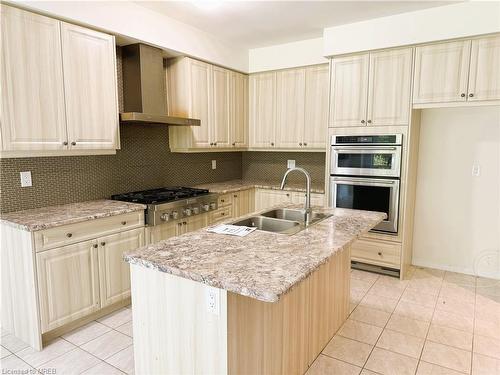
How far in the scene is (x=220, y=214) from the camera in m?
3.96

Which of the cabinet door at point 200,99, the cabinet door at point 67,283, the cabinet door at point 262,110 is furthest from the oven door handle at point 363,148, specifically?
the cabinet door at point 67,283

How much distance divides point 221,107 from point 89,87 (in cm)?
171

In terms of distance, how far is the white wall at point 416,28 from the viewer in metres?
2.96

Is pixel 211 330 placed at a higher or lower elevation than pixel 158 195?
lower

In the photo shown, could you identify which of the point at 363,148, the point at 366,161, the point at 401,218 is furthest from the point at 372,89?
the point at 401,218

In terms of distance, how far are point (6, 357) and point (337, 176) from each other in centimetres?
323

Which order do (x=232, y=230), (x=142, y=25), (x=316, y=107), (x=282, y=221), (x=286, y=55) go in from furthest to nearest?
1. (x=286, y=55)
2. (x=316, y=107)
3. (x=142, y=25)
4. (x=282, y=221)
5. (x=232, y=230)

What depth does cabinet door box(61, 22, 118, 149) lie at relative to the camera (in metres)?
2.68

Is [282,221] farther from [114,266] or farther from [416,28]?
[416,28]

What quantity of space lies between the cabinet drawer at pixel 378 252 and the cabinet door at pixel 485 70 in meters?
1.60

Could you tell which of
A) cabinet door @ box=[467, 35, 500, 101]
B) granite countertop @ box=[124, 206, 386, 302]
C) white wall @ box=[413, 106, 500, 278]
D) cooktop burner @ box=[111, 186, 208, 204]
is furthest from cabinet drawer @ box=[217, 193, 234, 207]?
cabinet door @ box=[467, 35, 500, 101]

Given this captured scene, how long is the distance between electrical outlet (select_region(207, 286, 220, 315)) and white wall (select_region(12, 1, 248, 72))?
7.68 feet

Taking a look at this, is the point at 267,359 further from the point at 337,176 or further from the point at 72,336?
the point at 337,176

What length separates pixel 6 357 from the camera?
2.28 metres
